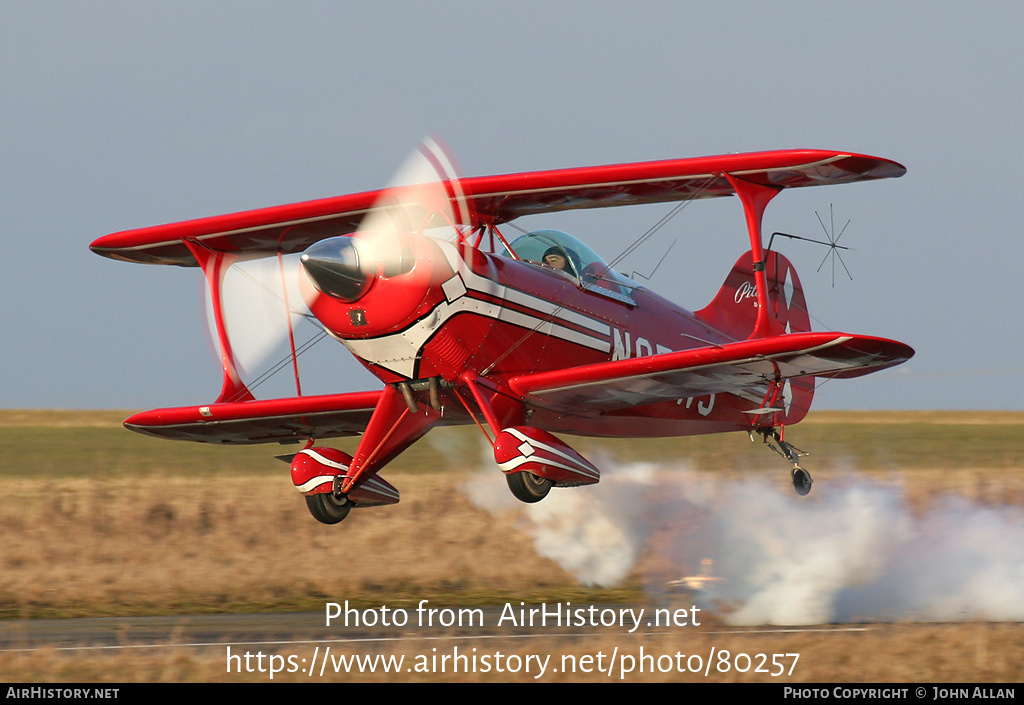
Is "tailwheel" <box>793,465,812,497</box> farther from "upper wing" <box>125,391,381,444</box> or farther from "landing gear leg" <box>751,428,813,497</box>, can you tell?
"upper wing" <box>125,391,381,444</box>

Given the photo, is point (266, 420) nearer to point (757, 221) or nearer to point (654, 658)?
point (654, 658)

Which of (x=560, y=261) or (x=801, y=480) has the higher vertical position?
(x=560, y=261)

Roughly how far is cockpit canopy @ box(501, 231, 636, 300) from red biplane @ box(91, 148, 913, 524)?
0.02 metres

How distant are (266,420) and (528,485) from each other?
358 cm

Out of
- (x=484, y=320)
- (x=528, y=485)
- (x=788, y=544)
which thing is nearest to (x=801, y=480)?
(x=788, y=544)

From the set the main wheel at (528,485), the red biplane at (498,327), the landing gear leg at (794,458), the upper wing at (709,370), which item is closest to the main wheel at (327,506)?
the red biplane at (498,327)

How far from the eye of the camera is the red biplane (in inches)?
394

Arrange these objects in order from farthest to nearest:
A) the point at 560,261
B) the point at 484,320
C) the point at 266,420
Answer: the point at 266,420, the point at 560,261, the point at 484,320

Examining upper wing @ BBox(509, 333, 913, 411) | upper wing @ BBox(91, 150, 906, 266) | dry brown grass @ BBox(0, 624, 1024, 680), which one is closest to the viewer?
dry brown grass @ BBox(0, 624, 1024, 680)

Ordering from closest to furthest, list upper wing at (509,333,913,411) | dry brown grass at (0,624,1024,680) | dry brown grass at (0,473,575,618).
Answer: dry brown grass at (0,624,1024,680) → upper wing at (509,333,913,411) → dry brown grass at (0,473,575,618)

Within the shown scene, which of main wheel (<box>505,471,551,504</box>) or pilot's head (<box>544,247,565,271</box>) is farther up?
pilot's head (<box>544,247,565,271</box>)

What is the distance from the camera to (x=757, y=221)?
10.6 metres

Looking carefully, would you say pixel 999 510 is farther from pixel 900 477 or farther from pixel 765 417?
pixel 900 477

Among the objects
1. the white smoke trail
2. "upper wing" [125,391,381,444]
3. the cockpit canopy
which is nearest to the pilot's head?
the cockpit canopy
